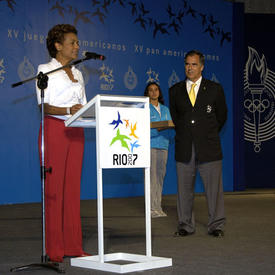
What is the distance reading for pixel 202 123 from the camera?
4516mm

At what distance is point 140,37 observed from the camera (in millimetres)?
8508

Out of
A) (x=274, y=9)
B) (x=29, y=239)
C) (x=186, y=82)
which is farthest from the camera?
(x=274, y=9)

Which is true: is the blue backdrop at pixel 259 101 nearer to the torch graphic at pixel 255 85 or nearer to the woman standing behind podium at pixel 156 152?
the torch graphic at pixel 255 85

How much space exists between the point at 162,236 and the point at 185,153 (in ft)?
2.42

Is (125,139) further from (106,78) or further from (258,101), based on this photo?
(258,101)

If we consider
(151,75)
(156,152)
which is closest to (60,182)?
(156,152)

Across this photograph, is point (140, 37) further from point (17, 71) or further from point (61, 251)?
point (61, 251)

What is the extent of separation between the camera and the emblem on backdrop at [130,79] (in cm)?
836

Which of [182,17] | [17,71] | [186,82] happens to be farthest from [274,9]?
[186,82]

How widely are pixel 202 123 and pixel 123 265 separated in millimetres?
1855

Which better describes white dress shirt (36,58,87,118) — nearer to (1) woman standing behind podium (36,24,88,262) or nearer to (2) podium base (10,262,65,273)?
(1) woman standing behind podium (36,24,88,262)

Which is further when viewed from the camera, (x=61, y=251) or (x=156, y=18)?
(x=156, y=18)

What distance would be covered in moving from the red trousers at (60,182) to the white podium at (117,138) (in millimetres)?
252

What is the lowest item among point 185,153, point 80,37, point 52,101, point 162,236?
point 162,236
